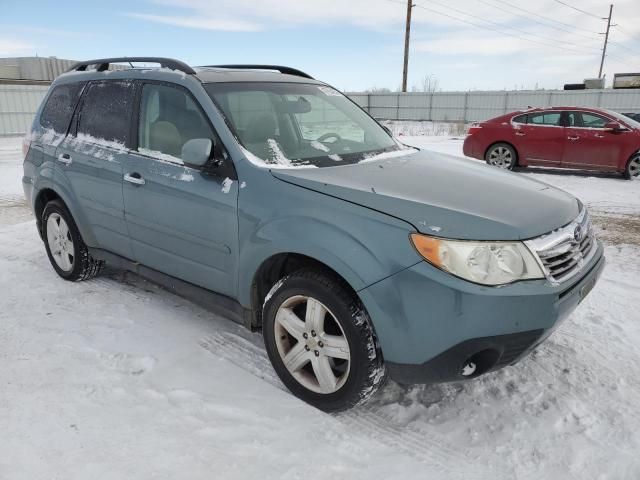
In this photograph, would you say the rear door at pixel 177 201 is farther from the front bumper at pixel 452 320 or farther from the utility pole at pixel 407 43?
the utility pole at pixel 407 43

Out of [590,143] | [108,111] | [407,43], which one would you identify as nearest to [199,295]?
[108,111]

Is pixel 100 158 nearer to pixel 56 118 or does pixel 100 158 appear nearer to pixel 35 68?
pixel 56 118

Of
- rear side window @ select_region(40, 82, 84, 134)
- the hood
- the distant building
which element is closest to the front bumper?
the hood

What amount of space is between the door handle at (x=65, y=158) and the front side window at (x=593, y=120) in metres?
9.60

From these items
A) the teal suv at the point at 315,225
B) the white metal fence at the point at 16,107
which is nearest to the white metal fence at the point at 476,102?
the white metal fence at the point at 16,107

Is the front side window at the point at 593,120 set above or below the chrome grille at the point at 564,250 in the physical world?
above

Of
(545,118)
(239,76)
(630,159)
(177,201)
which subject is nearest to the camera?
(177,201)

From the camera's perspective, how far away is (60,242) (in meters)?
4.44

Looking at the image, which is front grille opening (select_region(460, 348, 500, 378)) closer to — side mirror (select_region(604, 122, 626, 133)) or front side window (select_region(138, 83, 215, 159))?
front side window (select_region(138, 83, 215, 159))

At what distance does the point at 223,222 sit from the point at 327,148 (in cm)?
87

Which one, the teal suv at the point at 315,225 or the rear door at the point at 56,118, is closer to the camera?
the teal suv at the point at 315,225

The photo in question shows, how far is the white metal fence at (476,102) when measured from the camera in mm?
27922

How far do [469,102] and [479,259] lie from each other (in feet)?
106

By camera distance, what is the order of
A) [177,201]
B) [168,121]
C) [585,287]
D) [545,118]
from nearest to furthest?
[585,287]
[177,201]
[168,121]
[545,118]
